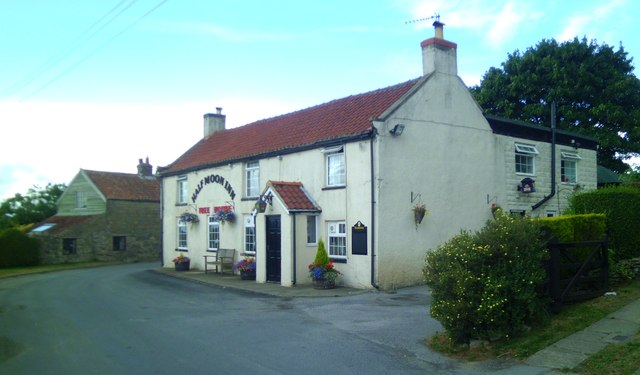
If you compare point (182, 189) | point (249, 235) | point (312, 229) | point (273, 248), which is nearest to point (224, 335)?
point (312, 229)

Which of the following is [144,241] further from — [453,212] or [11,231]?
[453,212]

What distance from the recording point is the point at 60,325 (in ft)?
39.9

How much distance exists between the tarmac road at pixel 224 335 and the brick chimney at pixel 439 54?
762 centimetres

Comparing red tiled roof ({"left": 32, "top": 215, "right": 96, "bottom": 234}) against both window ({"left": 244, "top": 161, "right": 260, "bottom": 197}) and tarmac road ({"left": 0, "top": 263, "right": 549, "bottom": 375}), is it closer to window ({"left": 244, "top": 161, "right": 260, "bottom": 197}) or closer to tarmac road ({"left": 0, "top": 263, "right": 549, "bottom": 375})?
window ({"left": 244, "top": 161, "right": 260, "bottom": 197})

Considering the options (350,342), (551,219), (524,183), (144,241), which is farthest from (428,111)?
(144,241)

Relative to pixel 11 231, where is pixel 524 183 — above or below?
above

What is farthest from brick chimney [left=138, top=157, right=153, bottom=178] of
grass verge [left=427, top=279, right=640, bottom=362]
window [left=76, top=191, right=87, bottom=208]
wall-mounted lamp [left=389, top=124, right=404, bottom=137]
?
grass verge [left=427, top=279, right=640, bottom=362]

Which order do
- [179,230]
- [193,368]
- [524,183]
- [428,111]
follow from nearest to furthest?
[193,368] → [428,111] → [524,183] → [179,230]

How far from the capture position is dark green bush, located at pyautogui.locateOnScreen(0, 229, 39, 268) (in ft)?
116

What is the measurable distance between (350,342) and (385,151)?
8767 millimetres

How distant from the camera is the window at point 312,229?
1947cm

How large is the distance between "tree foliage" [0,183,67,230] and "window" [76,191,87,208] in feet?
30.6

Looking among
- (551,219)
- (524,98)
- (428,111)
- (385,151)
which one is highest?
(524,98)

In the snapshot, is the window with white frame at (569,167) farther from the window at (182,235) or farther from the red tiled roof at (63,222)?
the red tiled roof at (63,222)
